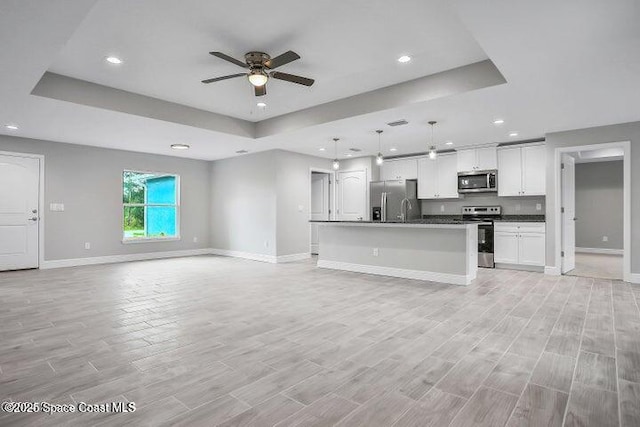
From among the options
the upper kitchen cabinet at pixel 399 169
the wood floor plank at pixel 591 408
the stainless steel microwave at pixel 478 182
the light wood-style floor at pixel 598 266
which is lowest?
the wood floor plank at pixel 591 408

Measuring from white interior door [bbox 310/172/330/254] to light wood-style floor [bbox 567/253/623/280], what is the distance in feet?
17.8

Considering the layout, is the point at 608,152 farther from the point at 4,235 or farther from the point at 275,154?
the point at 4,235

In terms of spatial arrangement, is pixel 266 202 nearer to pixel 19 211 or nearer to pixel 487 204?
pixel 19 211

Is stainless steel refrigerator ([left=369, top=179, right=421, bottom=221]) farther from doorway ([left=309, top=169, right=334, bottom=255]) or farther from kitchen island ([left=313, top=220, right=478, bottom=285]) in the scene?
kitchen island ([left=313, top=220, right=478, bottom=285])

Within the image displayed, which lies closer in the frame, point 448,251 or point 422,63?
point 422,63

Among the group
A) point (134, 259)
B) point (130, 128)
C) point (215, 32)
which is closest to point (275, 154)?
point (130, 128)

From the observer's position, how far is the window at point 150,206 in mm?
7898

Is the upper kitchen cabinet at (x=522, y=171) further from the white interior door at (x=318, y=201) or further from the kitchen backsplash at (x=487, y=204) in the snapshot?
the white interior door at (x=318, y=201)

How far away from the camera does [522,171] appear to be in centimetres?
664

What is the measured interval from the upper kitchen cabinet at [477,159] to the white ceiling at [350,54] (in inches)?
49.0

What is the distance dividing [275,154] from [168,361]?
5.60m

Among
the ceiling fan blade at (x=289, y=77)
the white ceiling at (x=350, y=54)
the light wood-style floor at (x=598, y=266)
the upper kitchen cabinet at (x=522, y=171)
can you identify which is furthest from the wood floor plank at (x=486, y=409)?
the upper kitchen cabinet at (x=522, y=171)

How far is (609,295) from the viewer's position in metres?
4.43

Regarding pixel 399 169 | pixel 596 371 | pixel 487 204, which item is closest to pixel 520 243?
pixel 487 204
